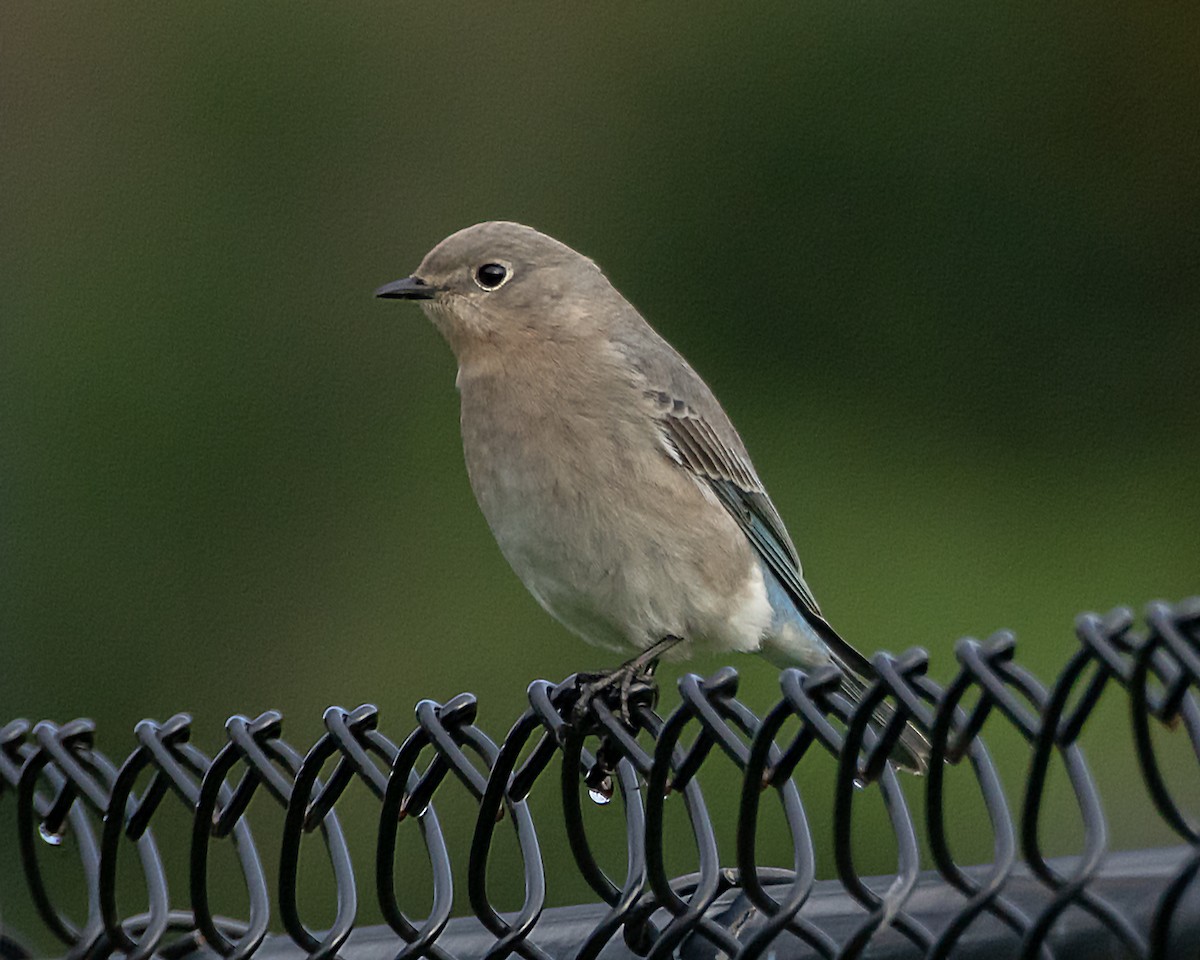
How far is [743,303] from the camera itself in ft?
17.6

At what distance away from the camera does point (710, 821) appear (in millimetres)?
1913

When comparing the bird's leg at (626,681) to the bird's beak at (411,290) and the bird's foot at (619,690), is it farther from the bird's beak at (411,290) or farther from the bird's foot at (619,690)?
the bird's beak at (411,290)

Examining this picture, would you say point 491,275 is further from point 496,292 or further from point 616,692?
point 616,692

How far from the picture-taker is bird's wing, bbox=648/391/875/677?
3.67 metres

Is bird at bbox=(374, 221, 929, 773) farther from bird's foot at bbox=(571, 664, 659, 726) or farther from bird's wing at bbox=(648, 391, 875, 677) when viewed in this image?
bird's foot at bbox=(571, 664, 659, 726)

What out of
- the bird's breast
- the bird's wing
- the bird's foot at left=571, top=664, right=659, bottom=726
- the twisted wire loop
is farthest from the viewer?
the bird's wing

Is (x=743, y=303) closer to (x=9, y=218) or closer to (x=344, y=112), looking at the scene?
(x=344, y=112)

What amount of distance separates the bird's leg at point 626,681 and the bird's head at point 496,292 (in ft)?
2.32

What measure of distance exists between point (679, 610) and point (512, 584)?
6.20ft

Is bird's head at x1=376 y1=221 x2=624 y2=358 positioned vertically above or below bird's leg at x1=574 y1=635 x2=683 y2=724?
above

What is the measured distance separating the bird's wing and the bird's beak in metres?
0.52

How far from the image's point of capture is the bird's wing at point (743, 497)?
3672 mm

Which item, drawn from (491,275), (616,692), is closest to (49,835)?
(616,692)

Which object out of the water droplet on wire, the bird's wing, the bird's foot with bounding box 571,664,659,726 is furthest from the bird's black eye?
the water droplet on wire
